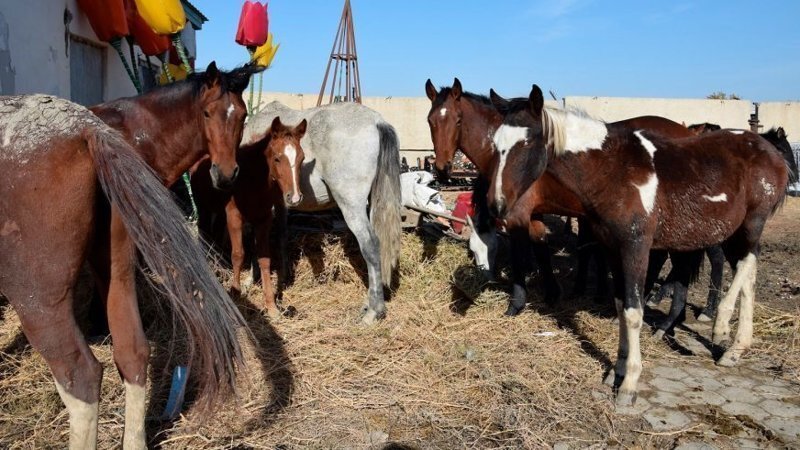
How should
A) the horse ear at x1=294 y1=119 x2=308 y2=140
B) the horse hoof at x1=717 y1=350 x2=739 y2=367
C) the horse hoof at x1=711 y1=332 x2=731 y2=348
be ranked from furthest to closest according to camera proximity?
the horse ear at x1=294 y1=119 x2=308 y2=140, the horse hoof at x1=711 y1=332 x2=731 y2=348, the horse hoof at x1=717 y1=350 x2=739 y2=367

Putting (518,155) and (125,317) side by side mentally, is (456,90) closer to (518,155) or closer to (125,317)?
(518,155)

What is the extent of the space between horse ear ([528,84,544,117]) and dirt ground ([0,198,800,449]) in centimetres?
185

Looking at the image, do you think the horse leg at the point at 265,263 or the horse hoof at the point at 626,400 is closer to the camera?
the horse hoof at the point at 626,400

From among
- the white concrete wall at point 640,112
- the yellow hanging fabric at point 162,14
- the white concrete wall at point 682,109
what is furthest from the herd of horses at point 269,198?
the white concrete wall at point 682,109

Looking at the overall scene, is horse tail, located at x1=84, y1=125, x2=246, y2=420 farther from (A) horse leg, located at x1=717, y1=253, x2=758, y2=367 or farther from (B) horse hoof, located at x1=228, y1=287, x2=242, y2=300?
(A) horse leg, located at x1=717, y1=253, x2=758, y2=367

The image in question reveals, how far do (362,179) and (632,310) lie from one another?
8.65 feet

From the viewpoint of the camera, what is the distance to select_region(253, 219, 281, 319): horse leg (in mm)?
5059

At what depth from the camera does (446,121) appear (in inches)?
215

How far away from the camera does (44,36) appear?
578 cm

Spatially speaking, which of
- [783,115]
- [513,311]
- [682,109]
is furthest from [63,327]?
[783,115]

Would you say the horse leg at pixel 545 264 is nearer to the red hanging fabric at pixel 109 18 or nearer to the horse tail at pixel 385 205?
the horse tail at pixel 385 205

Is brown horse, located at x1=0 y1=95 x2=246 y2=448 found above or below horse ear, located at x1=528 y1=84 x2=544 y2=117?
below

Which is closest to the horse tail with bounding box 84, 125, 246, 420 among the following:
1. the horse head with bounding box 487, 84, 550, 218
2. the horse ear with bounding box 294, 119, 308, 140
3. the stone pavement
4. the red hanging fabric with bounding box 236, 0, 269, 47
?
the horse head with bounding box 487, 84, 550, 218

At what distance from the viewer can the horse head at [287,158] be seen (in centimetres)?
465
